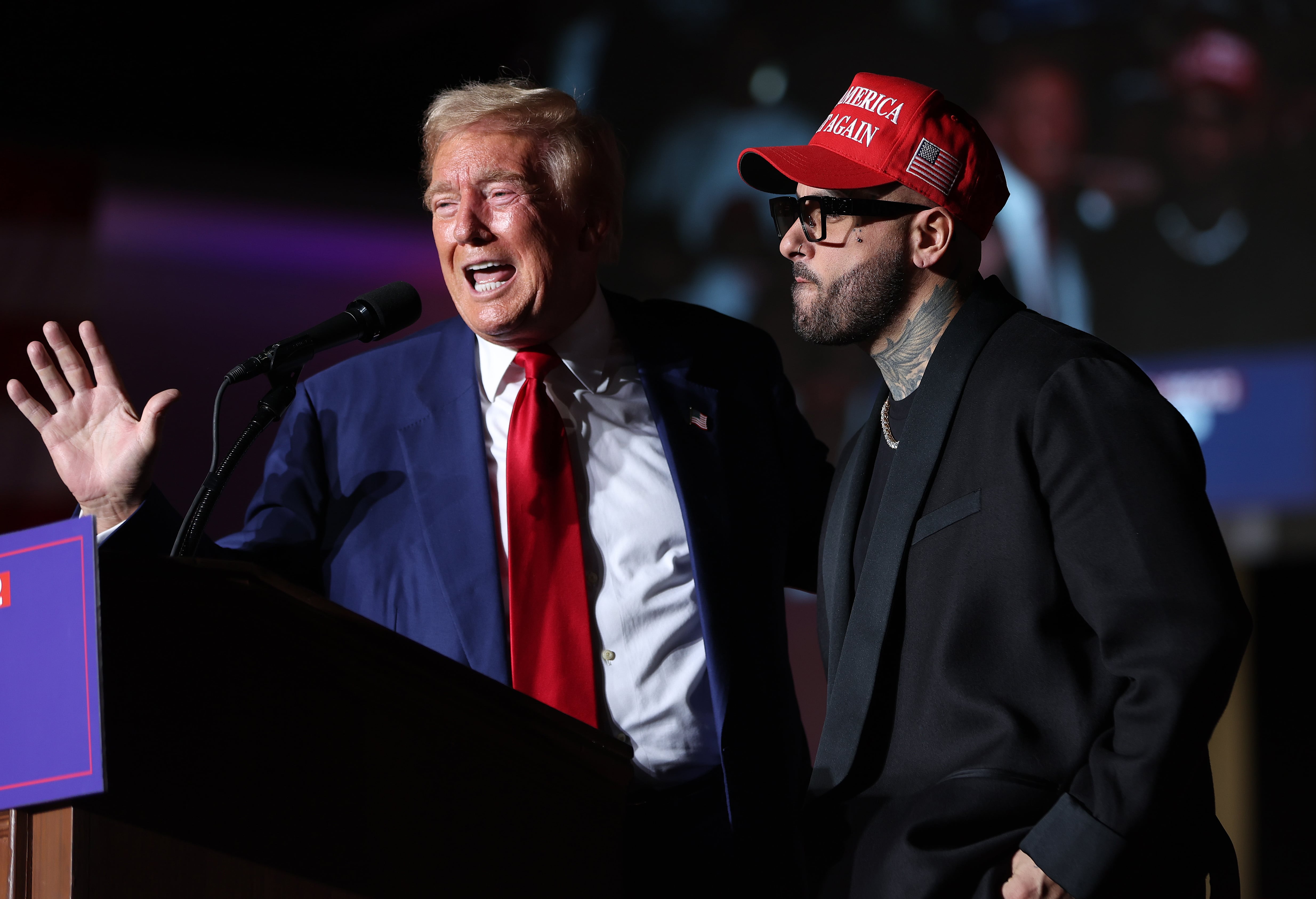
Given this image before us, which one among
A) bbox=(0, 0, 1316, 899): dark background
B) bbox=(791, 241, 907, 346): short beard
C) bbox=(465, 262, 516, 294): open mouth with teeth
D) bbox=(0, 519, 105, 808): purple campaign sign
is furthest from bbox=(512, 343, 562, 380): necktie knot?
bbox=(0, 0, 1316, 899): dark background

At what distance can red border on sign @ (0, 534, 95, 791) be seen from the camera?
93 centimetres

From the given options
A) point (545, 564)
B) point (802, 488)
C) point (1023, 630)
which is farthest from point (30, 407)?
point (1023, 630)

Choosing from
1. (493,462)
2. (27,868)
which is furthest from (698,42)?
(27,868)

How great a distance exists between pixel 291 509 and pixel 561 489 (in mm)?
408

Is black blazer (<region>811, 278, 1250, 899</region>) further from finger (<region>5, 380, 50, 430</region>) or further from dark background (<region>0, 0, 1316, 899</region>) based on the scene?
dark background (<region>0, 0, 1316, 899</region>)

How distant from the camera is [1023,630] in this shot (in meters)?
1.32

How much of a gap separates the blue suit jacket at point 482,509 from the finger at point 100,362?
0.16 metres

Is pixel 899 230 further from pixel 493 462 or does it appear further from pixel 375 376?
pixel 375 376

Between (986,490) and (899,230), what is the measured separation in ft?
1.39

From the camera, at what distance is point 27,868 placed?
97cm

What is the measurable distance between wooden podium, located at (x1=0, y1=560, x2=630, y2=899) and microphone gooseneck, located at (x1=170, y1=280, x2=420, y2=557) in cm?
32

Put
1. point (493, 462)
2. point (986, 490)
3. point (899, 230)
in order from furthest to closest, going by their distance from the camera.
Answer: point (493, 462), point (899, 230), point (986, 490)

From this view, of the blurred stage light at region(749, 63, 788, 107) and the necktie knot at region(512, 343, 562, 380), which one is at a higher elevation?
the blurred stage light at region(749, 63, 788, 107)

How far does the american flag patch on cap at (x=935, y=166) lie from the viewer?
1.63m
